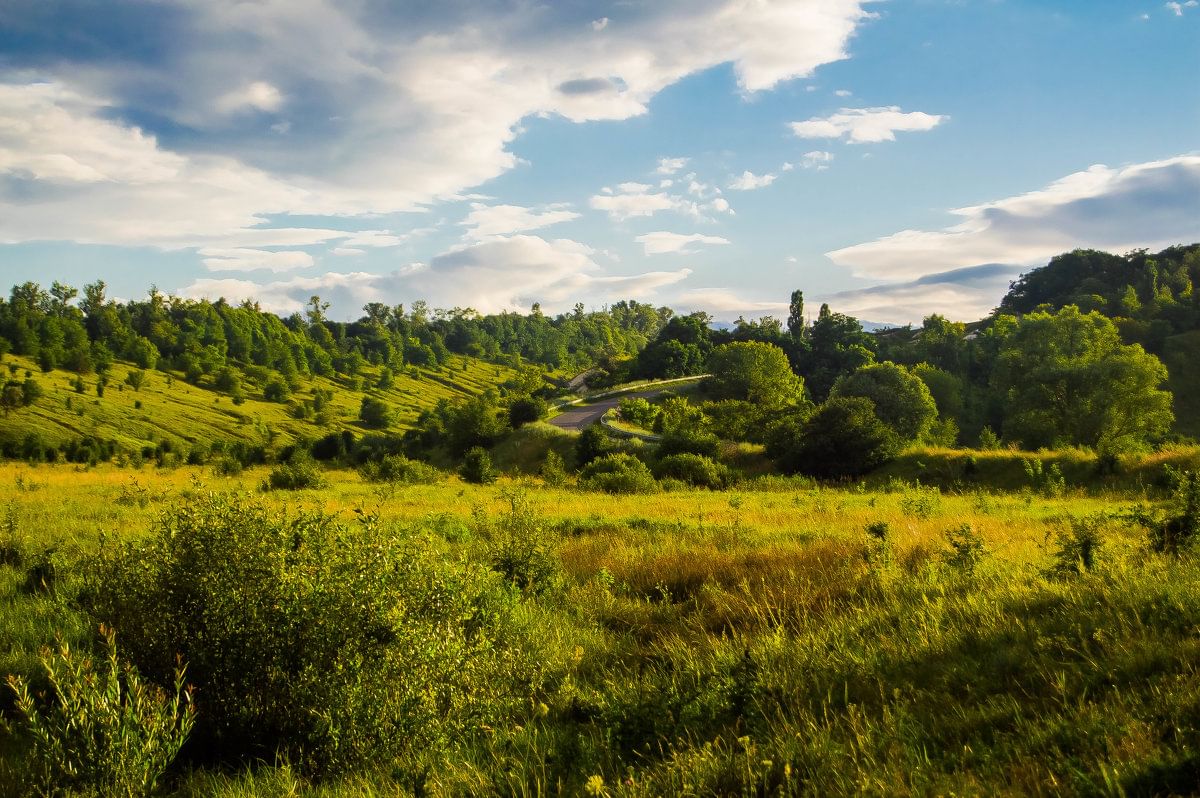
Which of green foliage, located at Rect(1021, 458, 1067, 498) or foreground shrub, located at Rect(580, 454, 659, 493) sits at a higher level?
green foliage, located at Rect(1021, 458, 1067, 498)

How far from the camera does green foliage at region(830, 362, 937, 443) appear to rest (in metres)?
57.5

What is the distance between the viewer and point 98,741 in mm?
4375

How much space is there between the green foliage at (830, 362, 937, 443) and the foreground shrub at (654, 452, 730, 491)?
2763 centimetres

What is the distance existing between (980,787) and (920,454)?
33.2 m

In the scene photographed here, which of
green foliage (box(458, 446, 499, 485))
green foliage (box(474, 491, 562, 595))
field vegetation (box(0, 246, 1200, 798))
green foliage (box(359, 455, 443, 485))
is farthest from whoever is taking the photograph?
green foliage (box(458, 446, 499, 485))

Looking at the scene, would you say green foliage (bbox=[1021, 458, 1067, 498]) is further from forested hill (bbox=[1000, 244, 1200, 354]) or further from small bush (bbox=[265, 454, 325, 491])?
forested hill (bbox=[1000, 244, 1200, 354])

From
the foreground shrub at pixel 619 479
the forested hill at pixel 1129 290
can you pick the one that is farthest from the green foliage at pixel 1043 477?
the forested hill at pixel 1129 290

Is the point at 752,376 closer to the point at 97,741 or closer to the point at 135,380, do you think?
the point at 97,741

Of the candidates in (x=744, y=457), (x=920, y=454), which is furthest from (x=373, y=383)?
(x=920, y=454)

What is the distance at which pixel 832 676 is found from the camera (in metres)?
5.54

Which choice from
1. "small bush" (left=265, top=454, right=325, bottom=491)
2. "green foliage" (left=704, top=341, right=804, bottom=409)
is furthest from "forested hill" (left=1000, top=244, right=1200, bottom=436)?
"small bush" (left=265, top=454, right=325, bottom=491)

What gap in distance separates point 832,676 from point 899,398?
58433mm

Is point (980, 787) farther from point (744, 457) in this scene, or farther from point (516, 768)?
point (744, 457)

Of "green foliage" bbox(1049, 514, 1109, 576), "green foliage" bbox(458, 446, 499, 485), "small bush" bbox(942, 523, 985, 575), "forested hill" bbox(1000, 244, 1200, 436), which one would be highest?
"forested hill" bbox(1000, 244, 1200, 436)
